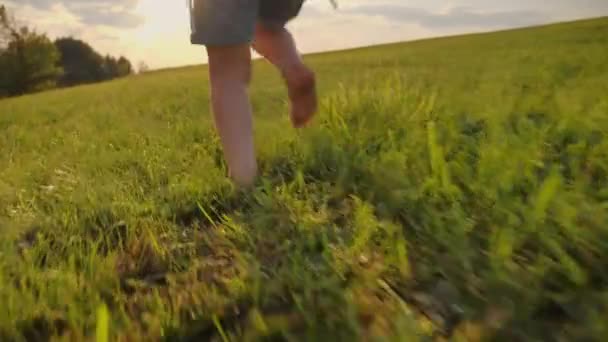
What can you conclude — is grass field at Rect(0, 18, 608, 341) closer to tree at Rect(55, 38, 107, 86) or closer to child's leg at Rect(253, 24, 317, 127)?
child's leg at Rect(253, 24, 317, 127)

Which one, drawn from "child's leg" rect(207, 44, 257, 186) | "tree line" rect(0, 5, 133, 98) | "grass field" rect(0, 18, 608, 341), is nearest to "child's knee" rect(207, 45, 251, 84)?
"child's leg" rect(207, 44, 257, 186)

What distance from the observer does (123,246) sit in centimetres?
178

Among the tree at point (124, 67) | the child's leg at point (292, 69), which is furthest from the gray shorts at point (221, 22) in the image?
the tree at point (124, 67)

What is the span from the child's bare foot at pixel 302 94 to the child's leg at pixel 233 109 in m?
0.43

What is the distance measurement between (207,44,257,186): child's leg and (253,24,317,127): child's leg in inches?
16.8

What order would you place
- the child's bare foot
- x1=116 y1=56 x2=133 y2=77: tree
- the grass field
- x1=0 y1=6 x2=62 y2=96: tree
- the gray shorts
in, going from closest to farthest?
the grass field, the gray shorts, the child's bare foot, x1=0 y1=6 x2=62 y2=96: tree, x1=116 y1=56 x2=133 y2=77: tree

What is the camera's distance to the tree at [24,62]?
137ft

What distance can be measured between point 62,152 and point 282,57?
1.77 metres

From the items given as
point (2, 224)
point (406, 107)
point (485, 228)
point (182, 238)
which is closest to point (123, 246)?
point (182, 238)

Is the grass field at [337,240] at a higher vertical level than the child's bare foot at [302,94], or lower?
lower

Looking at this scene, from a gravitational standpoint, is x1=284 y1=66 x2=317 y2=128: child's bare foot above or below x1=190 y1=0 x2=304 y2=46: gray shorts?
below

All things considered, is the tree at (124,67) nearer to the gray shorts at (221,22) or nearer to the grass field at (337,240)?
the grass field at (337,240)

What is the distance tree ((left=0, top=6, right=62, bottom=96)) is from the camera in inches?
1646

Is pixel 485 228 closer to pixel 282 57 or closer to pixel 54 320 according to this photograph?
pixel 54 320
